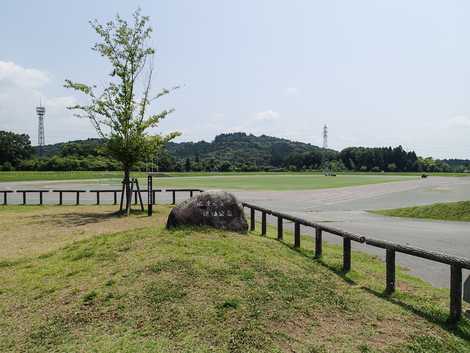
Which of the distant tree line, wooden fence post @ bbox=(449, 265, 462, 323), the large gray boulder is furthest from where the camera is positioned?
the distant tree line

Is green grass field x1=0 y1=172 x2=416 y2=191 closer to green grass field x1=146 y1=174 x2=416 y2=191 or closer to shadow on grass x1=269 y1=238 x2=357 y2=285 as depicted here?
green grass field x1=146 y1=174 x2=416 y2=191

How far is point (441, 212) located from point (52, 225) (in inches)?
639

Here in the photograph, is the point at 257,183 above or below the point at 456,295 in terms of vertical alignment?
below

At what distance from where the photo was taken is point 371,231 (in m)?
13.2

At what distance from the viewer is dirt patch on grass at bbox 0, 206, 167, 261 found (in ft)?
32.7

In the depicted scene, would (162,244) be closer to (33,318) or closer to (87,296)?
(87,296)

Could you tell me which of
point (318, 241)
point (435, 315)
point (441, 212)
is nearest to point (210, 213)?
point (318, 241)

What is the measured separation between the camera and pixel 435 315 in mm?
5070

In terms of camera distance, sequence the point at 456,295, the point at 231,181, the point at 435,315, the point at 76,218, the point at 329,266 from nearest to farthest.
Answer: the point at 456,295 < the point at 435,315 < the point at 329,266 < the point at 76,218 < the point at 231,181

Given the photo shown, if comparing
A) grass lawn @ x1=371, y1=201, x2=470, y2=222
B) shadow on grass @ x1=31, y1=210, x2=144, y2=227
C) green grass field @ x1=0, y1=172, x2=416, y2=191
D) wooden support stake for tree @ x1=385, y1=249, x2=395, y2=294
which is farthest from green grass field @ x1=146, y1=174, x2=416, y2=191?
wooden support stake for tree @ x1=385, y1=249, x2=395, y2=294

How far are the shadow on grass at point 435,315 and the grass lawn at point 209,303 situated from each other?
2 centimetres

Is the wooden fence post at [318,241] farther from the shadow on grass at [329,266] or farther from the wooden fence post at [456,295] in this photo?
the wooden fence post at [456,295]

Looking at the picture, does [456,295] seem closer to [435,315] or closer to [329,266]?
[435,315]

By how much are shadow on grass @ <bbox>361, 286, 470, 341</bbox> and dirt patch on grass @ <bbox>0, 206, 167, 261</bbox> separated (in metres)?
7.60
